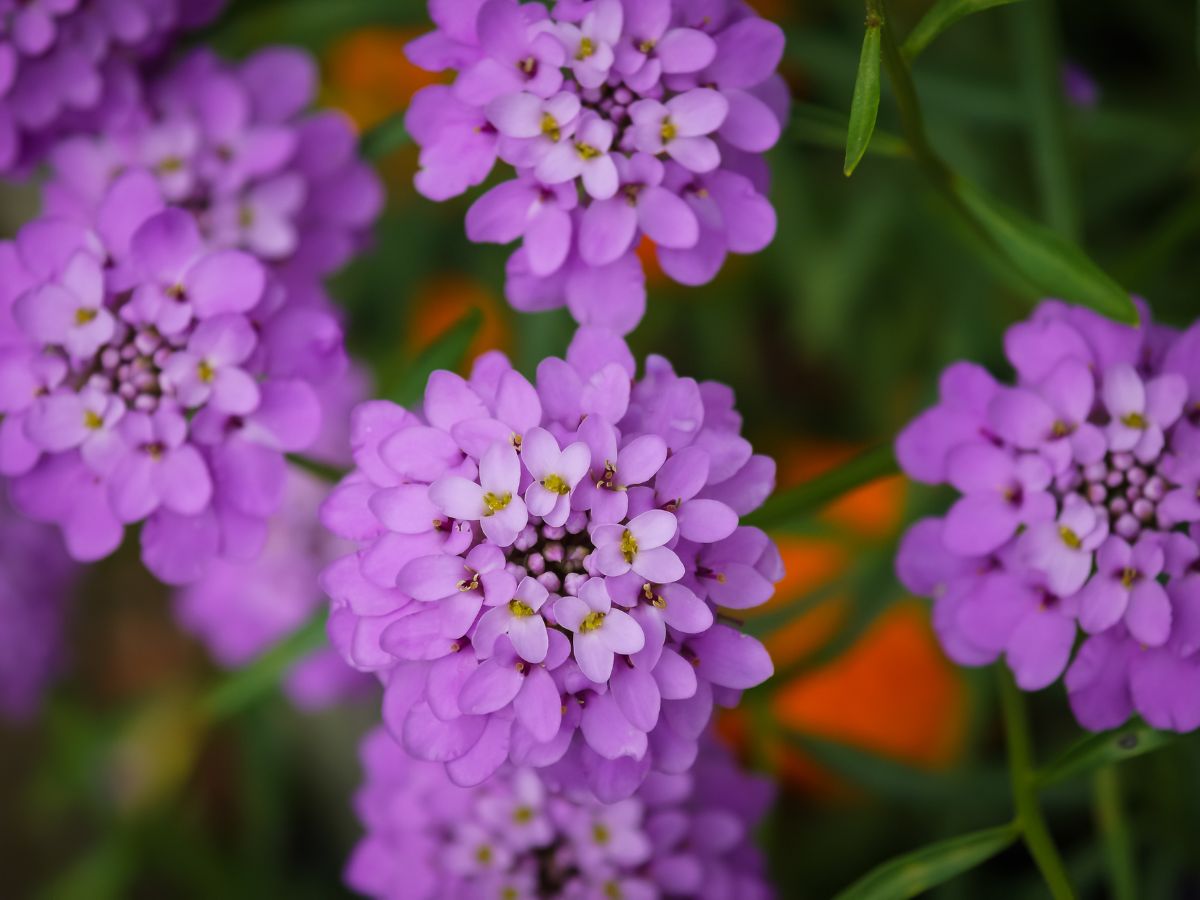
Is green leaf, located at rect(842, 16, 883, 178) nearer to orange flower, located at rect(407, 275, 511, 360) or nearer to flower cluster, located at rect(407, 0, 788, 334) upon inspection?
flower cluster, located at rect(407, 0, 788, 334)

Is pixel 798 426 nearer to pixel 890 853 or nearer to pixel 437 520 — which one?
pixel 890 853

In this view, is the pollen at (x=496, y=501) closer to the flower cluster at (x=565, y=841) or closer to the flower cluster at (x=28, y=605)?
the flower cluster at (x=565, y=841)

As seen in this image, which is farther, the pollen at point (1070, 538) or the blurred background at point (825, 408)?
the blurred background at point (825, 408)

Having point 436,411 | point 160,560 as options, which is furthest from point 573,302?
point 160,560

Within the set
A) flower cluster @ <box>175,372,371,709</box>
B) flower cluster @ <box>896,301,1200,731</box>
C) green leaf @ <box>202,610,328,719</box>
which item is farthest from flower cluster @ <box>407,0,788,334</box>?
flower cluster @ <box>175,372,371,709</box>

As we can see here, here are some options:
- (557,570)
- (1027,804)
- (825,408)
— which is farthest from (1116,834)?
(825,408)

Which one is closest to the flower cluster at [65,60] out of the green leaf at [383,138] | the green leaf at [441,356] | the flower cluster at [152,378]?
the flower cluster at [152,378]

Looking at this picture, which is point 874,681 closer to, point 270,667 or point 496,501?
point 270,667
